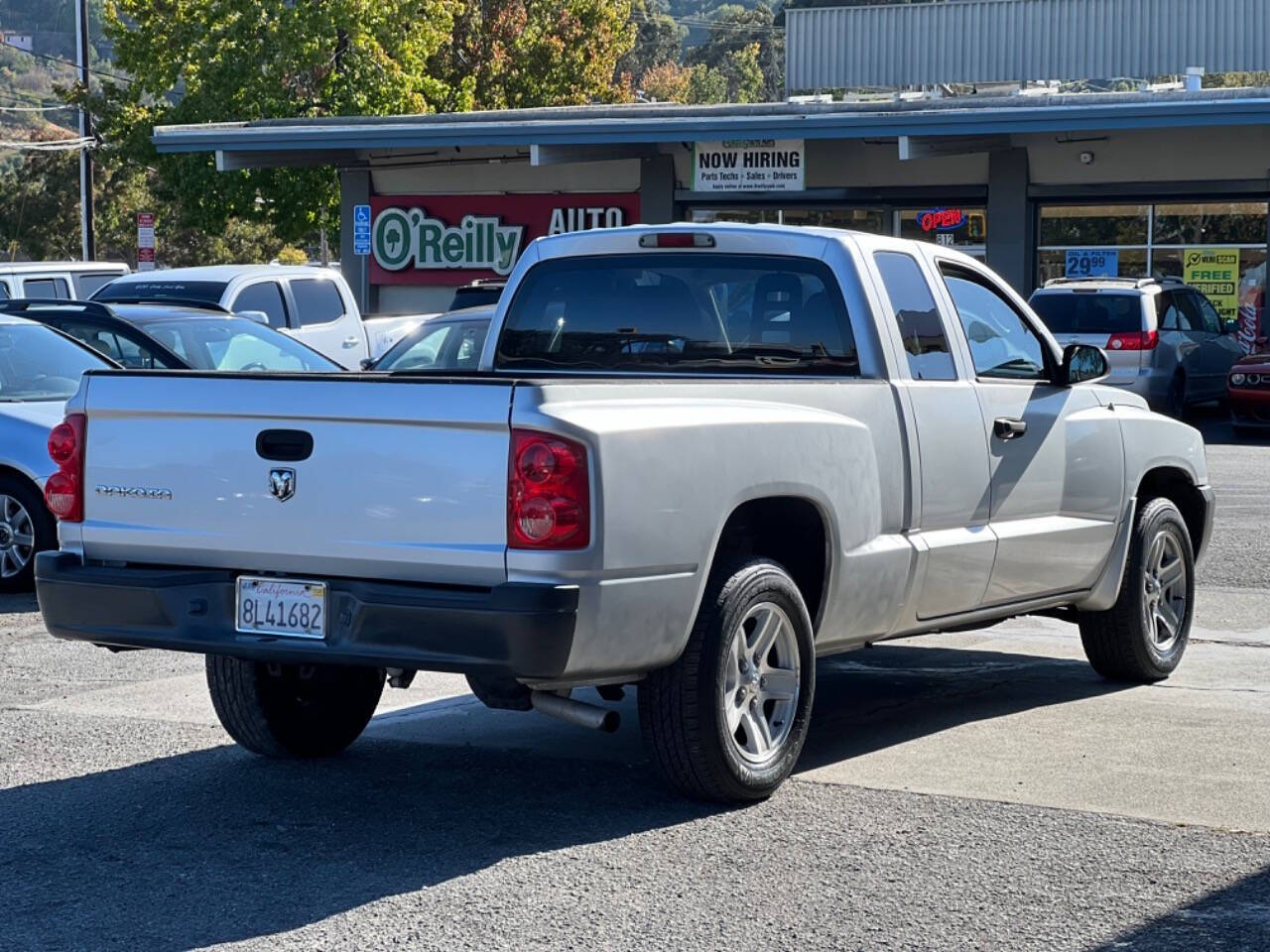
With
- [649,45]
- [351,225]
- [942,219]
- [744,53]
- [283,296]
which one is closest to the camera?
[283,296]

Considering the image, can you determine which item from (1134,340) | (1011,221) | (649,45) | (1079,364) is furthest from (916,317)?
(649,45)

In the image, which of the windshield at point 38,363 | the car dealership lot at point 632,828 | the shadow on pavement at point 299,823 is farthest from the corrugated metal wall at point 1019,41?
the shadow on pavement at point 299,823

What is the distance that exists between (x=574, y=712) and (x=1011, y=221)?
82.6 feet

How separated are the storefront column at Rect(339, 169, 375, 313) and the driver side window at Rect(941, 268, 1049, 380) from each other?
27.7m

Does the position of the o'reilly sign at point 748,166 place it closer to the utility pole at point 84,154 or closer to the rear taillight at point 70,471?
the utility pole at point 84,154

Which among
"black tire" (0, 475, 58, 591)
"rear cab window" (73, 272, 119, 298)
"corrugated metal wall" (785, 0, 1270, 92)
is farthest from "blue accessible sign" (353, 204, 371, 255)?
"black tire" (0, 475, 58, 591)

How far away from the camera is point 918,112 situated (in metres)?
27.3

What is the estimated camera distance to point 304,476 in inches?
231

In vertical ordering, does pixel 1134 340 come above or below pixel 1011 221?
below

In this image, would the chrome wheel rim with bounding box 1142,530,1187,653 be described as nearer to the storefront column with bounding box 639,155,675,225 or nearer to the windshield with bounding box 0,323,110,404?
the windshield with bounding box 0,323,110,404

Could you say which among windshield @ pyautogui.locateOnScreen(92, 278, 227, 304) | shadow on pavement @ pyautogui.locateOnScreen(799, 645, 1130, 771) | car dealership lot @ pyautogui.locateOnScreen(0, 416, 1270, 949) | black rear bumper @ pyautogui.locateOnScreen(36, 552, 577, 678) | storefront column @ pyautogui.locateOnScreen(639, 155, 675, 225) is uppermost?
storefront column @ pyautogui.locateOnScreen(639, 155, 675, 225)

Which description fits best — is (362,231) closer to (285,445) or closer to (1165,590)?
(1165,590)

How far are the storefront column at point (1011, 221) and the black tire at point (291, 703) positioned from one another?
23802 millimetres

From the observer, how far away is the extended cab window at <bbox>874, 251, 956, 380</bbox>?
729 centimetres
